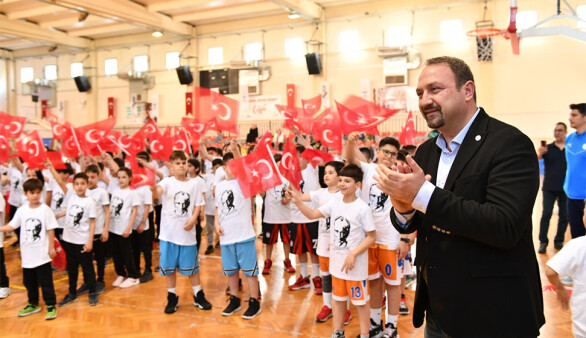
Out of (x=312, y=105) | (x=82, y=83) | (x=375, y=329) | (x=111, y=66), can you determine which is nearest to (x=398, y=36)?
(x=312, y=105)

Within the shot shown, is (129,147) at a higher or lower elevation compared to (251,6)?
lower

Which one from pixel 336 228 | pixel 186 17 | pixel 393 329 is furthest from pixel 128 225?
pixel 186 17

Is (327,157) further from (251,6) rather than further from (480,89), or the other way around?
(251,6)

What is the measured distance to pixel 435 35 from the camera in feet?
44.4

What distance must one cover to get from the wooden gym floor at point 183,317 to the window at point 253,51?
11.7 meters

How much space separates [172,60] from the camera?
Result: 17.7m

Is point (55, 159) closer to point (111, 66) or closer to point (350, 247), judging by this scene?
point (350, 247)

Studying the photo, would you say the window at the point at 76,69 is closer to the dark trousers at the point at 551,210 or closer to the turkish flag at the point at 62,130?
the turkish flag at the point at 62,130

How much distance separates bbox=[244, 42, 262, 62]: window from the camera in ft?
53.0

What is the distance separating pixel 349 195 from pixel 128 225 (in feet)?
10.1

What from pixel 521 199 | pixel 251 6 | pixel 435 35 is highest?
pixel 251 6

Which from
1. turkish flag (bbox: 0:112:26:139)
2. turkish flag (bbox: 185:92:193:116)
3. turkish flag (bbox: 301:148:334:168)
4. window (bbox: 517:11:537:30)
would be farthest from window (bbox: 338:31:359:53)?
→ turkish flag (bbox: 0:112:26:139)

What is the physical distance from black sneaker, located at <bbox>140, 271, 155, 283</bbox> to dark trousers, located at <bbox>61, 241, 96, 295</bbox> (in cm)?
84

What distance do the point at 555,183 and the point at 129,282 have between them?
20.6 feet
